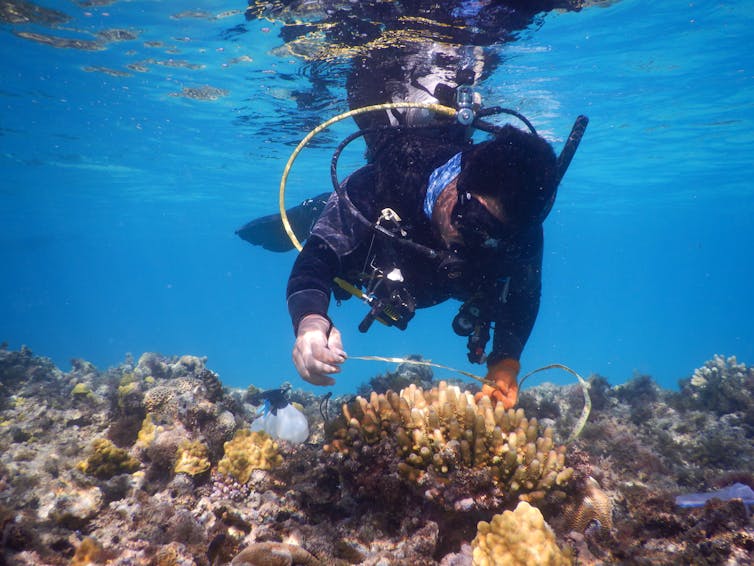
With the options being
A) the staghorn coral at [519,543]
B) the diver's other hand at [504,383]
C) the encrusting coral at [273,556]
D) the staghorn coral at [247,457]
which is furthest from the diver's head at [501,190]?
the staghorn coral at [247,457]

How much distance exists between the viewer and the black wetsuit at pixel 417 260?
3764mm

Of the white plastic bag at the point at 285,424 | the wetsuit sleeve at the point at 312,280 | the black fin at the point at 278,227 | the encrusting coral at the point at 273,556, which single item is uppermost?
the black fin at the point at 278,227

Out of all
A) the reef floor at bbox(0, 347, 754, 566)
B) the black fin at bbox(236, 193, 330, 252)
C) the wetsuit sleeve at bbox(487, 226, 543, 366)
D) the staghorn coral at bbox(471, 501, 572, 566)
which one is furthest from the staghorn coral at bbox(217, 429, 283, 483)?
the black fin at bbox(236, 193, 330, 252)

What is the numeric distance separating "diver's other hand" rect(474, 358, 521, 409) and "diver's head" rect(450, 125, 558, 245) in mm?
1525

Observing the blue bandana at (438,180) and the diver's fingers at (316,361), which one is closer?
the diver's fingers at (316,361)

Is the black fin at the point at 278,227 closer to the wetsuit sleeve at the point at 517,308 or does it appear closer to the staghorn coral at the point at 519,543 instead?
the wetsuit sleeve at the point at 517,308

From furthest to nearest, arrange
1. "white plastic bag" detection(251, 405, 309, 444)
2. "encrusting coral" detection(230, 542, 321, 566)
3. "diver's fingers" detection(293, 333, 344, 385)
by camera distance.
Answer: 1. "white plastic bag" detection(251, 405, 309, 444)
2. "diver's fingers" detection(293, 333, 344, 385)
3. "encrusting coral" detection(230, 542, 321, 566)

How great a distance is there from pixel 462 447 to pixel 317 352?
3.94 ft

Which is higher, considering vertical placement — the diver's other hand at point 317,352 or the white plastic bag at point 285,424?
the white plastic bag at point 285,424

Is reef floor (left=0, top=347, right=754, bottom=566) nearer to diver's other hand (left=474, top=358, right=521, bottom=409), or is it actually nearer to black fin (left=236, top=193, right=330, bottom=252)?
diver's other hand (left=474, top=358, right=521, bottom=409)

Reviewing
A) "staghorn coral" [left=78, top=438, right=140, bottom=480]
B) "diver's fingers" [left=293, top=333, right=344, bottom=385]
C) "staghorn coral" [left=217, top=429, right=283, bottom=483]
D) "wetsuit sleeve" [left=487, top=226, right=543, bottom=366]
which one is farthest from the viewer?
"wetsuit sleeve" [left=487, top=226, right=543, bottom=366]

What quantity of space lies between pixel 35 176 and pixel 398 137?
34107mm

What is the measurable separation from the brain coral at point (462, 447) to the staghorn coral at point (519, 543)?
370 millimetres

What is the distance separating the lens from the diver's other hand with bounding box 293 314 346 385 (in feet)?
9.19
